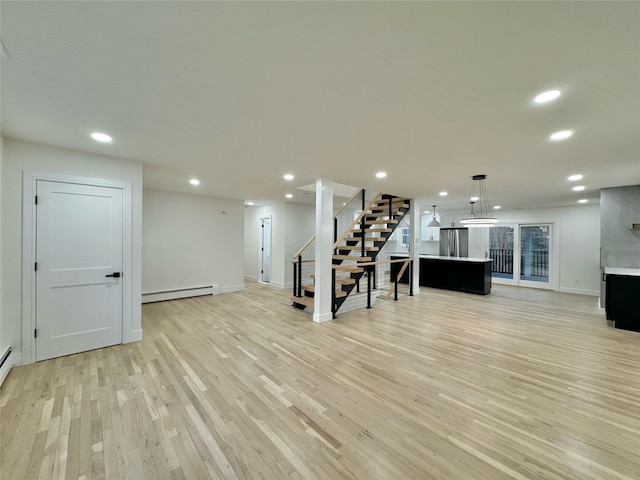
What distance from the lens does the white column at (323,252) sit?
468 cm

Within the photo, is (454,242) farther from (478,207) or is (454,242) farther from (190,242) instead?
(190,242)

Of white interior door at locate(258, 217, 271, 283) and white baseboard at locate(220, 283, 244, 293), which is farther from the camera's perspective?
white interior door at locate(258, 217, 271, 283)

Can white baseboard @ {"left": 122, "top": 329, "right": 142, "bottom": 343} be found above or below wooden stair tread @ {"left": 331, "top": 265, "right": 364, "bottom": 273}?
below

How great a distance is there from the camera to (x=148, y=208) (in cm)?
593

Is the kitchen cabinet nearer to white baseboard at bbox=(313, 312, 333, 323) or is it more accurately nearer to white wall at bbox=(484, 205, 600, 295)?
white wall at bbox=(484, 205, 600, 295)

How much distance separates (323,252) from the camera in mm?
4727

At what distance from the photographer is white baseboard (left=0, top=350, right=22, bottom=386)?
2.60 meters

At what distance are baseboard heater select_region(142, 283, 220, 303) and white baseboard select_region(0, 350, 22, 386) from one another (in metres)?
2.87

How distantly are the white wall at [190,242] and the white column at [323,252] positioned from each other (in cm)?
349

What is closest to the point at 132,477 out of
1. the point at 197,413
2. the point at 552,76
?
the point at 197,413

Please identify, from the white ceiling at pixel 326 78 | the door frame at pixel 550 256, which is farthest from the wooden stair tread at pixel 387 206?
the door frame at pixel 550 256

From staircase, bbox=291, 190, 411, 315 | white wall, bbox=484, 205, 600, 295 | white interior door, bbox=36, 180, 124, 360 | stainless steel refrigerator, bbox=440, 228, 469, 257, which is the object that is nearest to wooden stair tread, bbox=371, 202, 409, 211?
staircase, bbox=291, 190, 411, 315

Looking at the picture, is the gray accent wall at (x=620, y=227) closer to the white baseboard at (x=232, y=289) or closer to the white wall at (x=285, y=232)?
the white wall at (x=285, y=232)

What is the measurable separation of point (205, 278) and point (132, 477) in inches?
218
